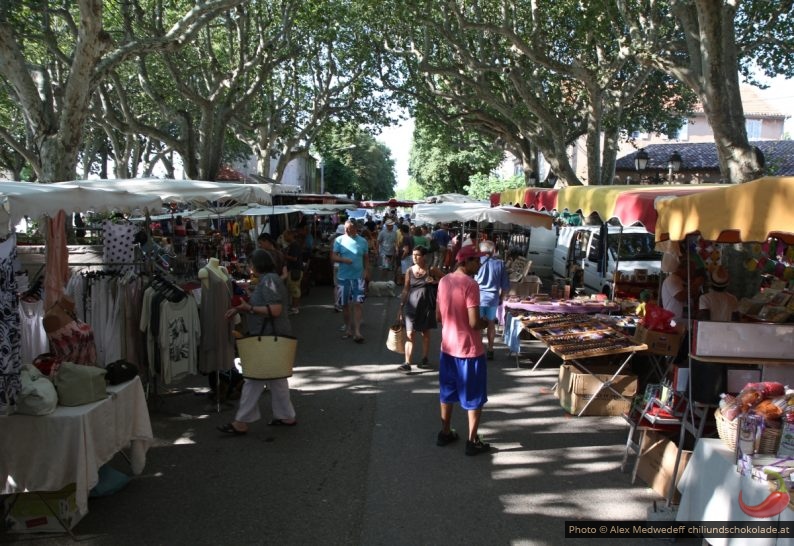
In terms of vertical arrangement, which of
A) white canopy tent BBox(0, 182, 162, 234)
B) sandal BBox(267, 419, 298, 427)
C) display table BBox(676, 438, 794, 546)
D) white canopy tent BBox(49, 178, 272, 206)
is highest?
white canopy tent BBox(49, 178, 272, 206)

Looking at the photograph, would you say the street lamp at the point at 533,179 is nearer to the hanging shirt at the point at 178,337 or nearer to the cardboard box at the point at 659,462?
the hanging shirt at the point at 178,337

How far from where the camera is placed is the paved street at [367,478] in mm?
4125

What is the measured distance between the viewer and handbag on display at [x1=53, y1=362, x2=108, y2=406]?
4141 millimetres

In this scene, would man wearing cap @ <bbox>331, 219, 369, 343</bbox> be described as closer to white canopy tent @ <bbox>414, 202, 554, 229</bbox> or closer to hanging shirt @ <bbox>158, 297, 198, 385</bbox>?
white canopy tent @ <bbox>414, 202, 554, 229</bbox>

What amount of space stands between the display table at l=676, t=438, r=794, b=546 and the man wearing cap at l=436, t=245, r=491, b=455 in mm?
1663

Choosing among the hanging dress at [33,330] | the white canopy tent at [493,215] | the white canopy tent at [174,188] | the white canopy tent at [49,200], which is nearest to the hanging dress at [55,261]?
the hanging dress at [33,330]

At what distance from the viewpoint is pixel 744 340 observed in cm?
430

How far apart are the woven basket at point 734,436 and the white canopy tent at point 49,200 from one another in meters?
4.67

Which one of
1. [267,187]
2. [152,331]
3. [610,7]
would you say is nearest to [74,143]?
[267,187]

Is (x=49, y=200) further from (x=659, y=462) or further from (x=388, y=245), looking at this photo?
(x=388, y=245)

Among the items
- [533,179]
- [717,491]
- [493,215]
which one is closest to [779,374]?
Answer: [717,491]

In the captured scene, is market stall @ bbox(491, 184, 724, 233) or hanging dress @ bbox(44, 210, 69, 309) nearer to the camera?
market stall @ bbox(491, 184, 724, 233)

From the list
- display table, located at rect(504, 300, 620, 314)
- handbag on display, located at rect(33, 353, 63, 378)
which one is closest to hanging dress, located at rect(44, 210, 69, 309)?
handbag on display, located at rect(33, 353, 63, 378)

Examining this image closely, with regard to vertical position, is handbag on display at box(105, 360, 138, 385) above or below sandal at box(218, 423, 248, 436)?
above
